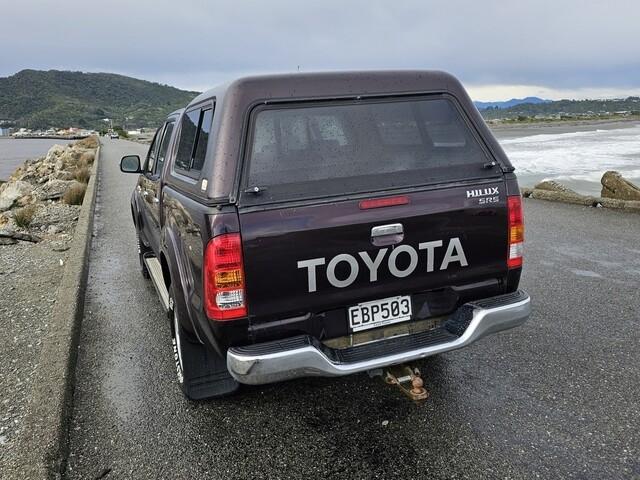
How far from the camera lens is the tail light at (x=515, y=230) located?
9.91 ft

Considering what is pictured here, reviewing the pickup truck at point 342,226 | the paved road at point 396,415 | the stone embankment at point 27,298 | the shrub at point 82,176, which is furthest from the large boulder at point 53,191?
the pickup truck at point 342,226

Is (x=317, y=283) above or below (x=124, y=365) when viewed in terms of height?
above

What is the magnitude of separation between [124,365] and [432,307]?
252 cm

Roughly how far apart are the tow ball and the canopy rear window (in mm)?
1119

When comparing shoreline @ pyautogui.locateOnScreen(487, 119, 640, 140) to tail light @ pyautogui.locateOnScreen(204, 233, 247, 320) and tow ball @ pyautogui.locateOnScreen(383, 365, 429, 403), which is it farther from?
tail light @ pyautogui.locateOnScreen(204, 233, 247, 320)

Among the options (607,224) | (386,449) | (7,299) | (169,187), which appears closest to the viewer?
(386,449)

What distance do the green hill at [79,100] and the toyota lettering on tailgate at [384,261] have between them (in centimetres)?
12055

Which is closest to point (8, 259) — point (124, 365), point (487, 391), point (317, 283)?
point (124, 365)

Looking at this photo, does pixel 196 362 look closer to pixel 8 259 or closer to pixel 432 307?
pixel 432 307

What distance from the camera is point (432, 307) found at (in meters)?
3.00

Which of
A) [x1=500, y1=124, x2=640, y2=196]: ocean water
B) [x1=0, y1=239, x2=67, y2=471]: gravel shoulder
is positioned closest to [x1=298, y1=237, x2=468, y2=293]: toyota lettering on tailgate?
[x1=0, y1=239, x2=67, y2=471]: gravel shoulder

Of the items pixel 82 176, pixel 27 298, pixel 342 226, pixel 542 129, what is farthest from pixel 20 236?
pixel 542 129

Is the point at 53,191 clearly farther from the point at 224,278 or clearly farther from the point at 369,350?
the point at 369,350

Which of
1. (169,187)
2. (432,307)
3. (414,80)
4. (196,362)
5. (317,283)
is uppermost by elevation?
(414,80)
